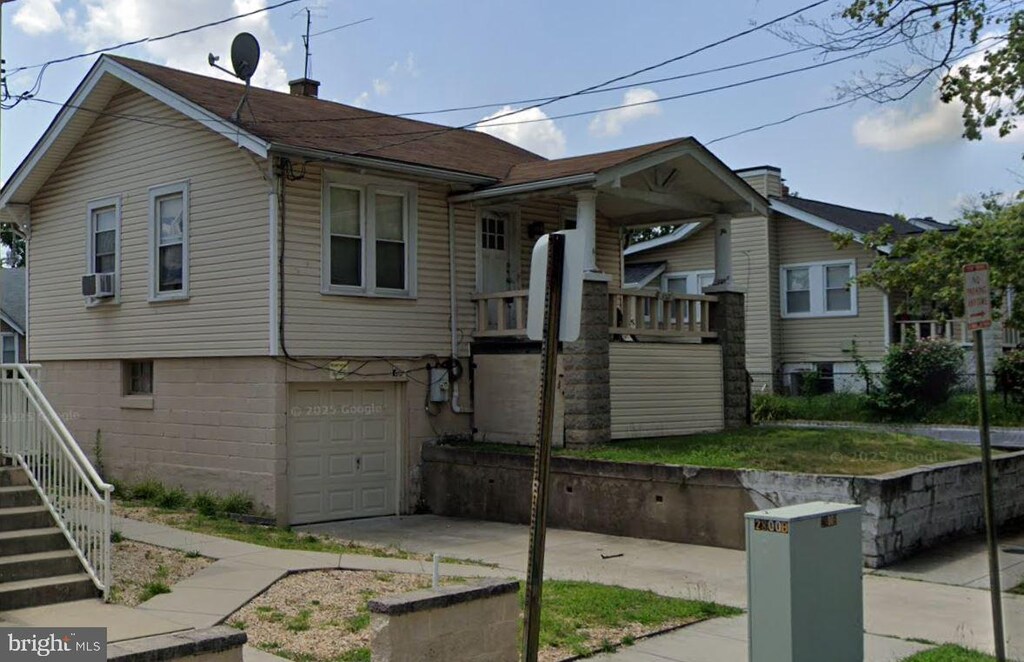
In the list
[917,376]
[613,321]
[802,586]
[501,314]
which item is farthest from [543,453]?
[917,376]

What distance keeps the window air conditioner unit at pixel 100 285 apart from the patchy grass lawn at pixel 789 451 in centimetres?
675

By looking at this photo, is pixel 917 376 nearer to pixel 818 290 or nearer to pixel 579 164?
pixel 818 290

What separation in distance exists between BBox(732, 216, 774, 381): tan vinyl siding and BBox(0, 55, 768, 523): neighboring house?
11219mm

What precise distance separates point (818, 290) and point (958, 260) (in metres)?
16.8

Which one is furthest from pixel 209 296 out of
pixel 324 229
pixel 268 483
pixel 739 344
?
pixel 739 344

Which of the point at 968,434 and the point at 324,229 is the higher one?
the point at 324,229

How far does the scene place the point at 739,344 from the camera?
18062 millimetres

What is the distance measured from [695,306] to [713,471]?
5.35 m

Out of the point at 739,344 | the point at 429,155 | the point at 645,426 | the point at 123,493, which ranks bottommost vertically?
the point at 123,493

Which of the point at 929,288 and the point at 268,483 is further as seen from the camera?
the point at 268,483

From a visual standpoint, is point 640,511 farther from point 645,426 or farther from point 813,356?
point 813,356

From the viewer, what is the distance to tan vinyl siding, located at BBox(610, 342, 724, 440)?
15742mm

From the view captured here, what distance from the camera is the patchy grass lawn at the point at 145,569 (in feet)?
29.0

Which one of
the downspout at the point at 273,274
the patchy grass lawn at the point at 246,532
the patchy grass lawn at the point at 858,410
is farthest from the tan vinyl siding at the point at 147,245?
the patchy grass lawn at the point at 858,410
